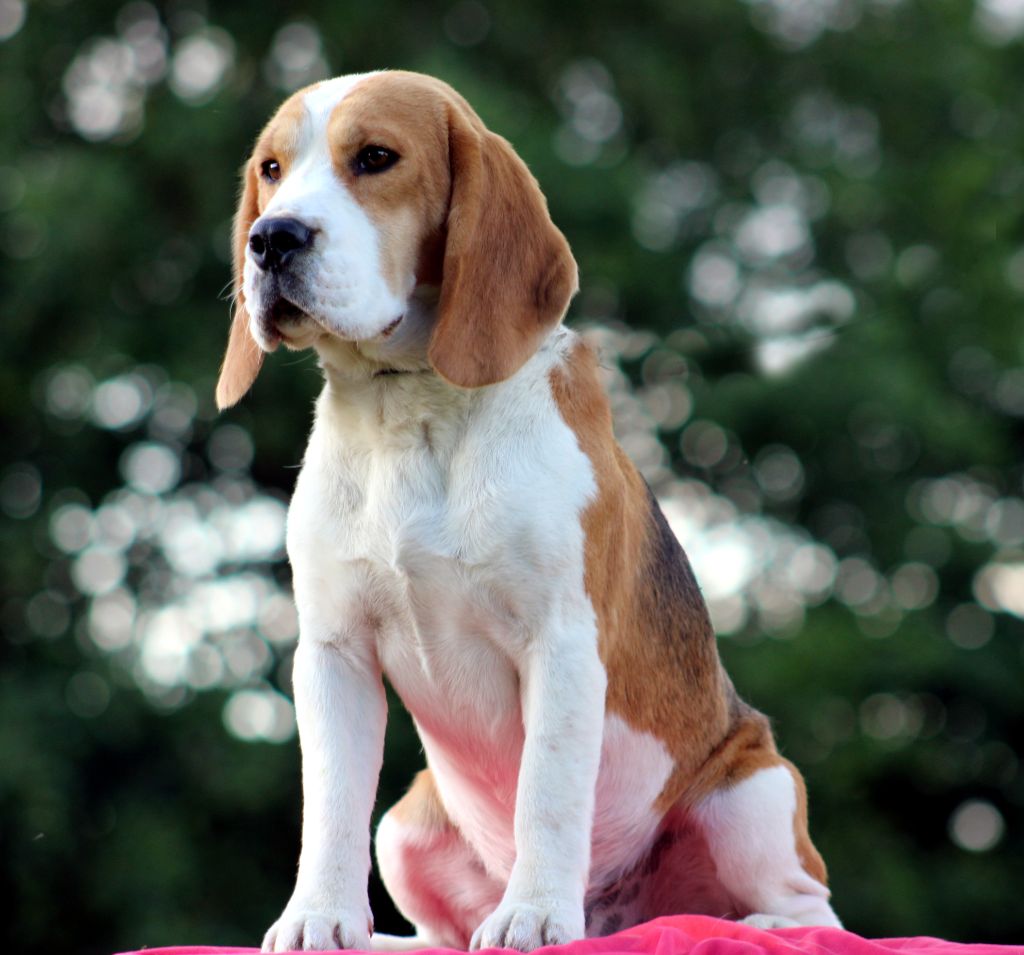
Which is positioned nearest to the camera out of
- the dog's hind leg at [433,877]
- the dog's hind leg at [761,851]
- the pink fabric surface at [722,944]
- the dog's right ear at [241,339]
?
the pink fabric surface at [722,944]

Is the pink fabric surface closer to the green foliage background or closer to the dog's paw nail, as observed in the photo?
the dog's paw nail

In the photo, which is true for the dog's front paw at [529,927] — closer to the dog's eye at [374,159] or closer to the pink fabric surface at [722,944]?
the pink fabric surface at [722,944]

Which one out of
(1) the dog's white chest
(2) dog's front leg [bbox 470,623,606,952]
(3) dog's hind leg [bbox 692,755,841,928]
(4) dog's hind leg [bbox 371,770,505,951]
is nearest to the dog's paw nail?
(2) dog's front leg [bbox 470,623,606,952]

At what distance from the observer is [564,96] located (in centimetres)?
1619

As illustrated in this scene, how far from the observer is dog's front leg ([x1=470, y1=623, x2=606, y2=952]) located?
3660 mm

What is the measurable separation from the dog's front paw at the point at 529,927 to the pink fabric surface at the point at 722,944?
95mm

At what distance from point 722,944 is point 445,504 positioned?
1.16 m

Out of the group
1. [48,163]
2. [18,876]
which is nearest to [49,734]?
[18,876]

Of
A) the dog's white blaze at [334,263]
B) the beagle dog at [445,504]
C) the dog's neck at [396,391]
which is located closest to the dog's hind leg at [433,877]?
the beagle dog at [445,504]

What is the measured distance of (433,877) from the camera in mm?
4512

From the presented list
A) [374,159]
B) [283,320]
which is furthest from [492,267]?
[283,320]

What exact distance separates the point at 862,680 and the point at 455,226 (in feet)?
35.1

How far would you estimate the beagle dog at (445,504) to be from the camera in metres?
3.74

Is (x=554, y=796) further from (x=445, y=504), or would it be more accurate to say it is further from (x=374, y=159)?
(x=374, y=159)
